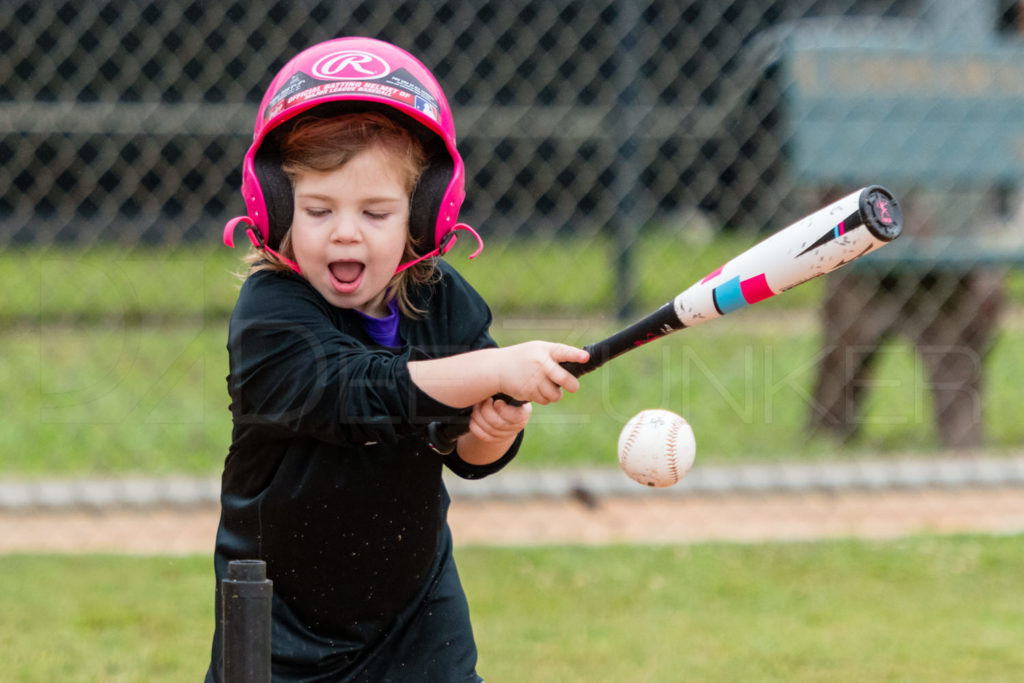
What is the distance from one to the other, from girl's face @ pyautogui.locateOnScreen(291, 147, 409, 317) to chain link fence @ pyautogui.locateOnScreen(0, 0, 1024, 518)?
3.11m

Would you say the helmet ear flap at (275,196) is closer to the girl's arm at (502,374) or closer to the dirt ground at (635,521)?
the girl's arm at (502,374)

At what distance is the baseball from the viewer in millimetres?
2064

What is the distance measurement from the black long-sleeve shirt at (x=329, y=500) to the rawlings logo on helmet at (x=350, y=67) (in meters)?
0.33

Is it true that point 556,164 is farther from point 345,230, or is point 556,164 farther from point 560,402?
point 345,230

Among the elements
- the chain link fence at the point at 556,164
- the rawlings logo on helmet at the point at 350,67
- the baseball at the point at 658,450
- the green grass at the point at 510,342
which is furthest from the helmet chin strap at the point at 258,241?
the chain link fence at the point at 556,164

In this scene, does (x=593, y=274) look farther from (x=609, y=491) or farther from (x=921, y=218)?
(x=609, y=491)

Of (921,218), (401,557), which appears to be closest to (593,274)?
(921,218)

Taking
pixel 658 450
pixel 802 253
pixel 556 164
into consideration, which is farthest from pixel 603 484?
pixel 556 164

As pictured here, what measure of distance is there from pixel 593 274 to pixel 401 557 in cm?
614

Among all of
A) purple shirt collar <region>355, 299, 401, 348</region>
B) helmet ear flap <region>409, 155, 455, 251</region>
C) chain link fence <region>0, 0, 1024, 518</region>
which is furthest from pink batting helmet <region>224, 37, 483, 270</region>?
chain link fence <region>0, 0, 1024, 518</region>

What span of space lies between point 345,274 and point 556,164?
6495 millimetres

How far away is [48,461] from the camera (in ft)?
16.3

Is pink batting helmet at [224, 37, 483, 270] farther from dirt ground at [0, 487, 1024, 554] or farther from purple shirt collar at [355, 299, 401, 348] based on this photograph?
dirt ground at [0, 487, 1024, 554]

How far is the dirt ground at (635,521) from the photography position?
4.16 m
